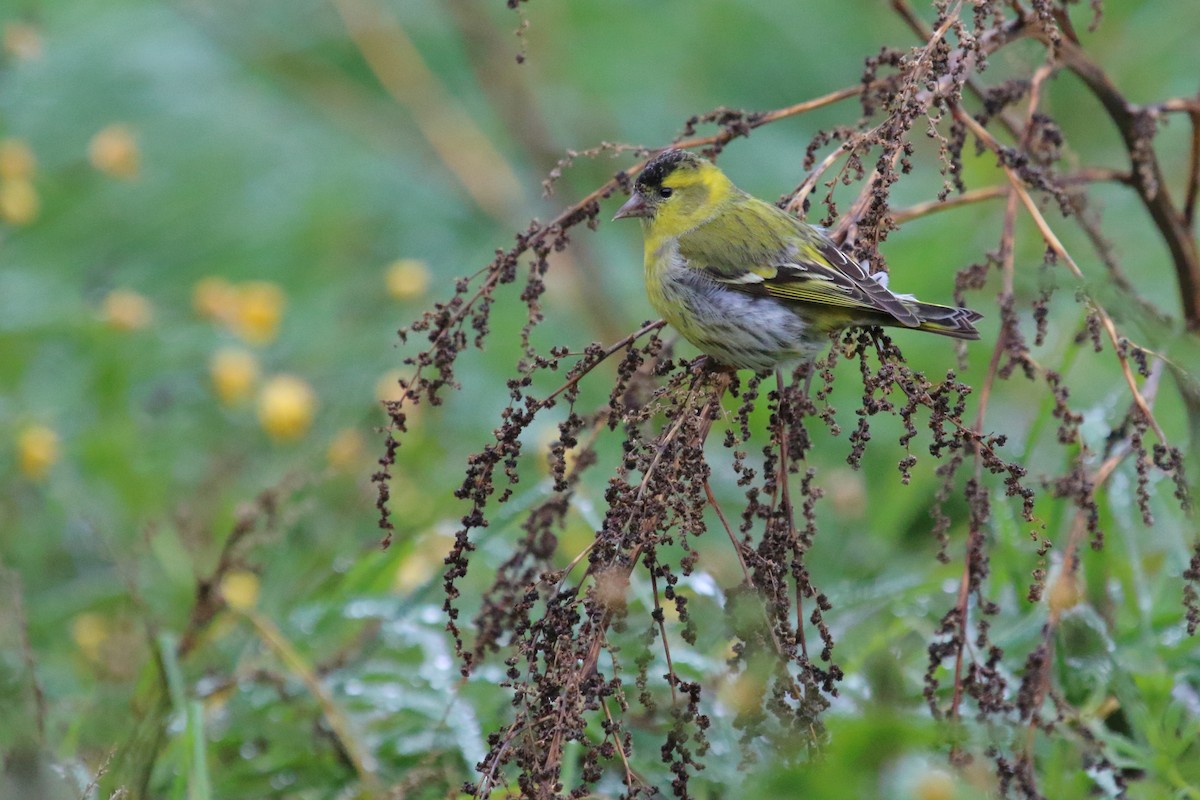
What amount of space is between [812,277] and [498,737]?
1.32 meters

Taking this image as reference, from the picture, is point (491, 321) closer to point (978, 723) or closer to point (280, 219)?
point (280, 219)

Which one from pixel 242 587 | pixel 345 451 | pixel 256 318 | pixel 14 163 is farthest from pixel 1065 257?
pixel 14 163

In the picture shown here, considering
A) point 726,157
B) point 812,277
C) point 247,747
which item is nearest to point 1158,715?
point 812,277

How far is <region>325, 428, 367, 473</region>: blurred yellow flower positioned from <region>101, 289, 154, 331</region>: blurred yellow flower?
86 centimetres

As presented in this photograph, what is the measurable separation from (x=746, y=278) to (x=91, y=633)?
2317 millimetres

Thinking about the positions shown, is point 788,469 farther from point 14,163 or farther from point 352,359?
point 14,163

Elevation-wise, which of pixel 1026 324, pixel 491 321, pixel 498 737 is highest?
pixel 491 321

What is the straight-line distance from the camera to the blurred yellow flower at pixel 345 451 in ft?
14.5

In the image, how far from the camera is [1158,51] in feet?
21.4

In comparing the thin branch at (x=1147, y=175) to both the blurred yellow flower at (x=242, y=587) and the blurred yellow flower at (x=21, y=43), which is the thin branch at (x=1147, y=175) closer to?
the blurred yellow flower at (x=242, y=587)

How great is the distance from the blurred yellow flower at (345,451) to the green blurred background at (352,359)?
0.06 feet

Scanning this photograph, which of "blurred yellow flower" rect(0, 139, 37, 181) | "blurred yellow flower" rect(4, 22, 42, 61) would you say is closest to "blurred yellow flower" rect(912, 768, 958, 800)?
"blurred yellow flower" rect(4, 22, 42, 61)

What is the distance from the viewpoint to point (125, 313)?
16.0 ft

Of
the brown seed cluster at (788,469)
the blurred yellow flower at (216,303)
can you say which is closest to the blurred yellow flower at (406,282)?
the blurred yellow flower at (216,303)
